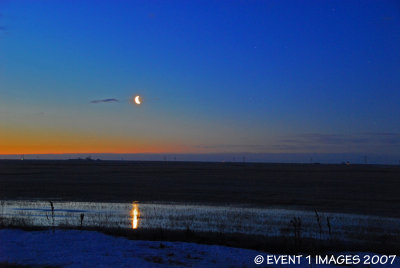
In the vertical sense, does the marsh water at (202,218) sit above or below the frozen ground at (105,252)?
below

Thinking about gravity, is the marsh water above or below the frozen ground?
below

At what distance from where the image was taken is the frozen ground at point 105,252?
41.5 ft

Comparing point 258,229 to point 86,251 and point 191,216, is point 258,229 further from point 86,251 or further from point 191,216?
point 86,251

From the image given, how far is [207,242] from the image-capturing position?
17266 millimetres

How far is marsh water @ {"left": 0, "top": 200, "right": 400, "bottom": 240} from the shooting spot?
23016 mm

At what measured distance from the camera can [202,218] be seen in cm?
2714

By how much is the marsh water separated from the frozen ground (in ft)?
11.7

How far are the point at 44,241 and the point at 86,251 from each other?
2.42 metres

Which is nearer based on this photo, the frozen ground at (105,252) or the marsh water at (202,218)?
the frozen ground at (105,252)

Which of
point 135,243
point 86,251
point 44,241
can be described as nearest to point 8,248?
point 44,241

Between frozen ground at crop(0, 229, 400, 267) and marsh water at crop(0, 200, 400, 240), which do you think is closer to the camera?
frozen ground at crop(0, 229, 400, 267)

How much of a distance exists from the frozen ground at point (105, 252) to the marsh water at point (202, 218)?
3.57m

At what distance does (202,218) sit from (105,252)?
13.6m

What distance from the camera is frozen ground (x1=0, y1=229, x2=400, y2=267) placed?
12.7m
